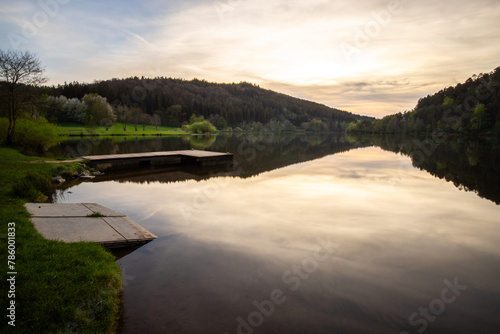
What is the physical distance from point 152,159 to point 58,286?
2117 cm

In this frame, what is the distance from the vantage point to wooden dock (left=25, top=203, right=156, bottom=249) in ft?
23.9

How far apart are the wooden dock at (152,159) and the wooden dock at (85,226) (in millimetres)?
13189

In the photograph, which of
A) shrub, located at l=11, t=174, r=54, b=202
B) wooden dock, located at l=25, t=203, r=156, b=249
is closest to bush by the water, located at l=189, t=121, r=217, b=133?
shrub, located at l=11, t=174, r=54, b=202

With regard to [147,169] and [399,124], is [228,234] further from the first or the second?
[399,124]

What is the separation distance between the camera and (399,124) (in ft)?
450

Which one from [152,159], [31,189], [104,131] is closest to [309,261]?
[31,189]

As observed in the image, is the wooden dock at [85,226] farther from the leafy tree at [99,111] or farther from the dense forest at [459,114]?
the dense forest at [459,114]

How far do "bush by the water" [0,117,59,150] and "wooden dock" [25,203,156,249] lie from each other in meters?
23.2

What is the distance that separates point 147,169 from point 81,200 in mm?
9680

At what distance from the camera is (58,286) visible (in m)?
4.72

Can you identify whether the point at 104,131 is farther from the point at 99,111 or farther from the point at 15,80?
the point at 15,80

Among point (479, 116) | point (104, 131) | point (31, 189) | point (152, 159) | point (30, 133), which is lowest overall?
point (152, 159)

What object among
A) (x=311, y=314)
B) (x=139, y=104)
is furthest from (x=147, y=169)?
(x=139, y=104)

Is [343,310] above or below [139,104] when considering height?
below
